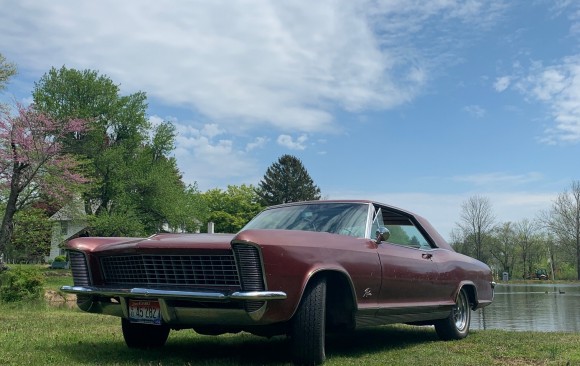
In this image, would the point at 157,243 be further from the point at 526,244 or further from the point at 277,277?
the point at 526,244

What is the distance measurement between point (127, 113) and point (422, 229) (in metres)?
34.0

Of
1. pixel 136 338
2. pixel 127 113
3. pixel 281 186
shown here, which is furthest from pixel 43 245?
pixel 281 186

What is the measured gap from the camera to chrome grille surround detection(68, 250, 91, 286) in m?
5.21

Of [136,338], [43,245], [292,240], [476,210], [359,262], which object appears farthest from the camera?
[476,210]

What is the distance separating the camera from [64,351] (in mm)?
5258

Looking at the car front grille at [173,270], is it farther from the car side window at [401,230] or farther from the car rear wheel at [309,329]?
the car side window at [401,230]

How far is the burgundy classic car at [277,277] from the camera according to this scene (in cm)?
428

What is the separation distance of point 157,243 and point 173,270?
0.92 ft

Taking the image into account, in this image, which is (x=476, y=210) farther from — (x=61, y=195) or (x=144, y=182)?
(x=61, y=195)

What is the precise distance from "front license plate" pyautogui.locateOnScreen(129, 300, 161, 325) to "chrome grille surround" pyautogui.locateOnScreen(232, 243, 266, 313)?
85 centimetres

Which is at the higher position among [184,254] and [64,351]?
[184,254]

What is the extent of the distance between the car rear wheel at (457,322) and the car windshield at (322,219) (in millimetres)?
2101

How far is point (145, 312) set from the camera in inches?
186

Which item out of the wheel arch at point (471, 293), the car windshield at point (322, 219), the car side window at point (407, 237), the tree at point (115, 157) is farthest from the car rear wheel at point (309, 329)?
the tree at point (115, 157)
